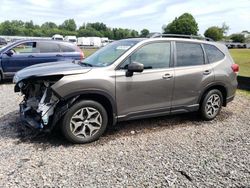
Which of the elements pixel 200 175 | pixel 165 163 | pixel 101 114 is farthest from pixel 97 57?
pixel 200 175

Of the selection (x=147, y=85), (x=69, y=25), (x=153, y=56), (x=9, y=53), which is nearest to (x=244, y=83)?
(x=153, y=56)

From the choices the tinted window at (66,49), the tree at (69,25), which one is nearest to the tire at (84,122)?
the tinted window at (66,49)

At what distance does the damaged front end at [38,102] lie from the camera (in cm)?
449

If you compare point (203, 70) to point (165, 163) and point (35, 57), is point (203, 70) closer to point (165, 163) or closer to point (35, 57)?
point (165, 163)

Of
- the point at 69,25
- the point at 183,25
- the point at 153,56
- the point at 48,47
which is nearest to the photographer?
the point at 153,56

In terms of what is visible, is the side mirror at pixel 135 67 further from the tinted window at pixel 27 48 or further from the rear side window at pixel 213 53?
the tinted window at pixel 27 48

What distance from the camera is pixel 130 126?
18.4 ft

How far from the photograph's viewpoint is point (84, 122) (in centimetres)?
463

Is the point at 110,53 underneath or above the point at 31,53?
above

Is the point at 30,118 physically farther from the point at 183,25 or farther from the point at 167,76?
the point at 183,25

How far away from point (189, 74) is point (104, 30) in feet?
414

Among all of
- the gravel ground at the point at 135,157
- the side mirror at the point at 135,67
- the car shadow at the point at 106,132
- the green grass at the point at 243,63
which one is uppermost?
the side mirror at the point at 135,67

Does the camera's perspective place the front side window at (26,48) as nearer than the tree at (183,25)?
Yes

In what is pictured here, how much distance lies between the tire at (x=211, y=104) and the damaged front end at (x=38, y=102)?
3116mm
